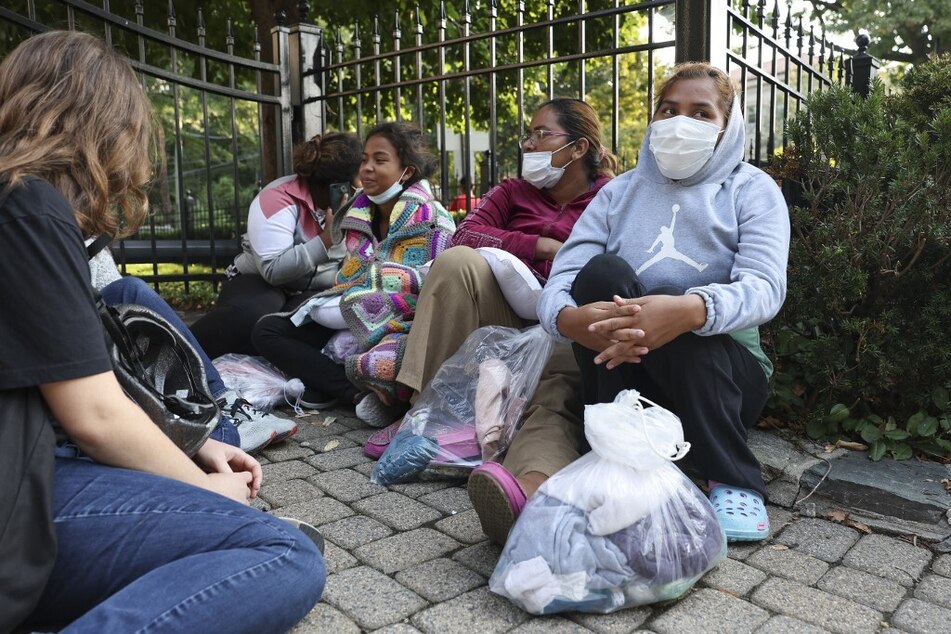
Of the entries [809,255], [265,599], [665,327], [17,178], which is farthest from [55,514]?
[809,255]

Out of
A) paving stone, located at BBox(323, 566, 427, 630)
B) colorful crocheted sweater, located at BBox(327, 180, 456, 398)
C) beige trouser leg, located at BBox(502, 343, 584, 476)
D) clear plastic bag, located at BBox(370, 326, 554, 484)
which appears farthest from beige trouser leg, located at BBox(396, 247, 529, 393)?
paving stone, located at BBox(323, 566, 427, 630)

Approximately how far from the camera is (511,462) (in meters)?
2.66

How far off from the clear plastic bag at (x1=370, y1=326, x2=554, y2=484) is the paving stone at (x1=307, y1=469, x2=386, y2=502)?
0.05 m

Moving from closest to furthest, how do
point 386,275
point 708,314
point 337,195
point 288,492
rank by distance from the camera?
point 708,314
point 288,492
point 386,275
point 337,195

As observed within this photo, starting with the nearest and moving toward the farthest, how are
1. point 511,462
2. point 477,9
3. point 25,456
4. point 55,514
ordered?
1. point 25,456
2. point 55,514
3. point 511,462
4. point 477,9

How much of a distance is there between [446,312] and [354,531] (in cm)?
102

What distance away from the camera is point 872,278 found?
3287mm

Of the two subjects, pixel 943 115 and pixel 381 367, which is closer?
pixel 943 115

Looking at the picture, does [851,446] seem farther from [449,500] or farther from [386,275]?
[386,275]

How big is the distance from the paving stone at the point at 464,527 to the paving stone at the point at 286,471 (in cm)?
74

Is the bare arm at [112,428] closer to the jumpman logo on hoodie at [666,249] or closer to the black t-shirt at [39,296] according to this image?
the black t-shirt at [39,296]

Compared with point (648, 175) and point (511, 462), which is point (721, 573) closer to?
point (511, 462)

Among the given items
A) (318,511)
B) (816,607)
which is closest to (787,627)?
(816,607)

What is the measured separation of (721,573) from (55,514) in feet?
5.52
